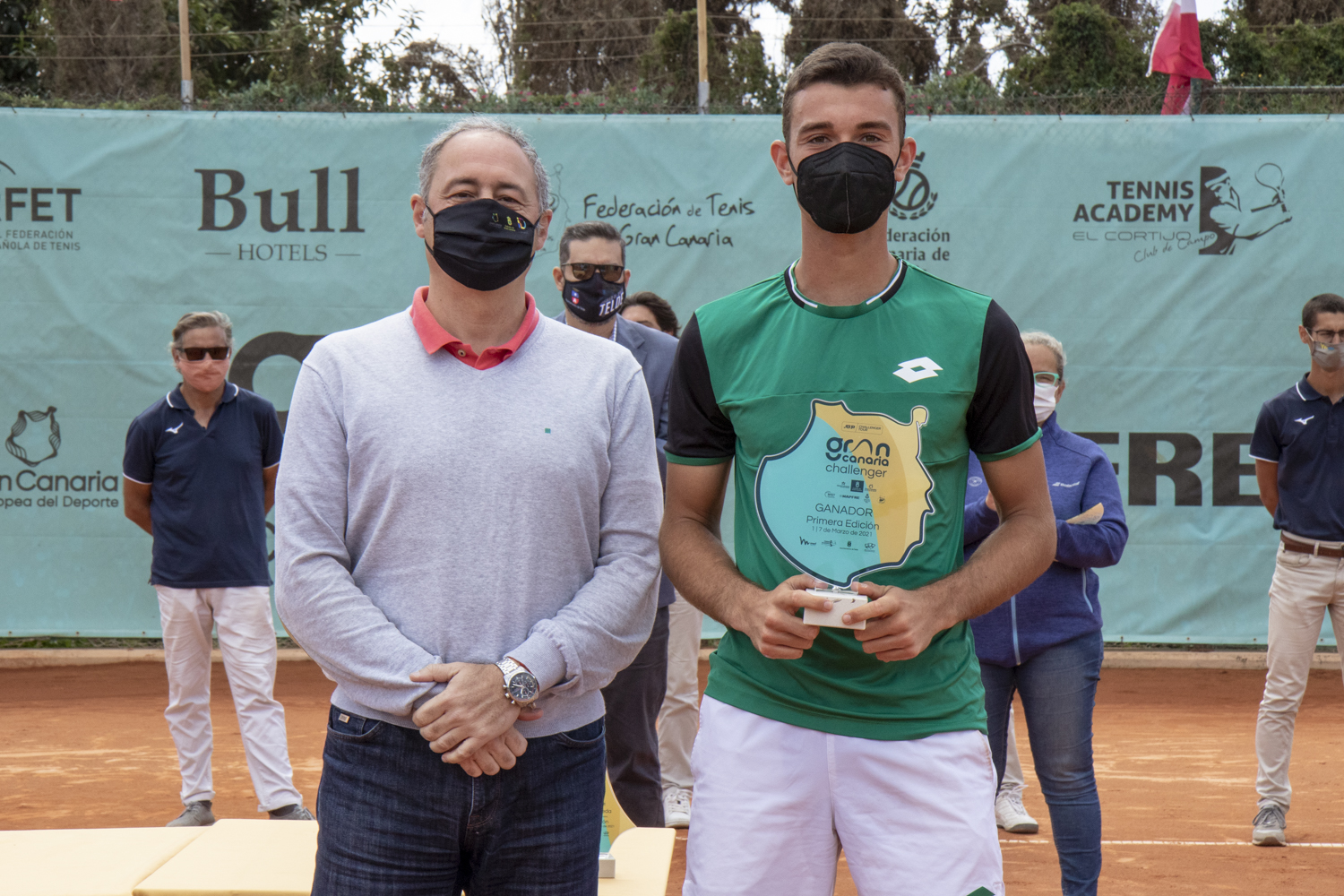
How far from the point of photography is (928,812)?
6.73ft

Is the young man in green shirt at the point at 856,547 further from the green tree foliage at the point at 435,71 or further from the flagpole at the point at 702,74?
the green tree foliage at the point at 435,71

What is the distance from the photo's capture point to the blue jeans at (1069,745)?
3.88m

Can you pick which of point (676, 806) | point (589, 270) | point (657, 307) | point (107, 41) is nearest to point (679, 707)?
point (676, 806)

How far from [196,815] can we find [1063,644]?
3630mm

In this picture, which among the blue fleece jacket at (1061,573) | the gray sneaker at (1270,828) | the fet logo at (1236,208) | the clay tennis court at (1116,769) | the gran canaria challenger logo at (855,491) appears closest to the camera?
the gran canaria challenger logo at (855,491)

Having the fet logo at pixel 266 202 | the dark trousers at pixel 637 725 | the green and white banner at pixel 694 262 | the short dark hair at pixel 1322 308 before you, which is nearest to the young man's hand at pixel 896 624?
the dark trousers at pixel 637 725

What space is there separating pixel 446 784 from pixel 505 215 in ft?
3.20

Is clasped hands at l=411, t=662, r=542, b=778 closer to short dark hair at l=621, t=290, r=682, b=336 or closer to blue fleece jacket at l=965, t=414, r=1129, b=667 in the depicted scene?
blue fleece jacket at l=965, t=414, r=1129, b=667

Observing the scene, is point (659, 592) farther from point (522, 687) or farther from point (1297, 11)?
point (1297, 11)

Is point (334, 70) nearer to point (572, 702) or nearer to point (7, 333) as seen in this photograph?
point (7, 333)

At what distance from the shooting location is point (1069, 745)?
3920 mm

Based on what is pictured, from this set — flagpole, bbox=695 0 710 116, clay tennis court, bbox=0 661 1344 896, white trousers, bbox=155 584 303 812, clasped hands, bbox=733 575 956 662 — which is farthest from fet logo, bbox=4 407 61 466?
clasped hands, bbox=733 575 956 662

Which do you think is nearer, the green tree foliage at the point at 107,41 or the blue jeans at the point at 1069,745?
the blue jeans at the point at 1069,745

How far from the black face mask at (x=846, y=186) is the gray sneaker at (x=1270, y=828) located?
4.21 meters
